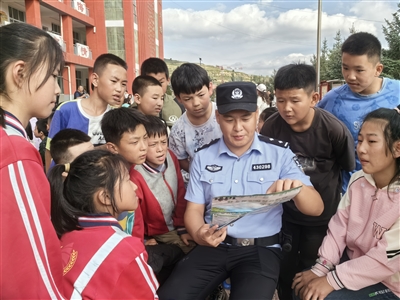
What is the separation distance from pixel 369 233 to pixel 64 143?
1.89 metres

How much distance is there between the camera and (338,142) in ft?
6.82

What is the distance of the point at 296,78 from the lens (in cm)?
207

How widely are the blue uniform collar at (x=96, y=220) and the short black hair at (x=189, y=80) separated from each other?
1.39m

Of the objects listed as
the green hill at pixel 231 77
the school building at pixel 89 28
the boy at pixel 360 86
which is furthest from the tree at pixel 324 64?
the boy at pixel 360 86

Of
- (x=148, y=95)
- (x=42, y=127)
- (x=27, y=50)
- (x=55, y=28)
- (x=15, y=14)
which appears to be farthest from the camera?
(x=55, y=28)

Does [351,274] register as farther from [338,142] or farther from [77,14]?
[77,14]

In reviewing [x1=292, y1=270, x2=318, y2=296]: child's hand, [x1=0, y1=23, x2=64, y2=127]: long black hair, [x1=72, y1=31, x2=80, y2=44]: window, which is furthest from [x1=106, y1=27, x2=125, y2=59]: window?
[x1=292, y1=270, x2=318, y2=296]: child's hand

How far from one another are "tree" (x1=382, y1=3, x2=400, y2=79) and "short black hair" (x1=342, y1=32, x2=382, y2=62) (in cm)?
1093

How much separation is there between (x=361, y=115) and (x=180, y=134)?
1478 millimetres

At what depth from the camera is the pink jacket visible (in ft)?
4.90

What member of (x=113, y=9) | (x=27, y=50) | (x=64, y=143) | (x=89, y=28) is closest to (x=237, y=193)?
(x=64, y=143)

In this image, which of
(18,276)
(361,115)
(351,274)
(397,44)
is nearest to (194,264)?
(351,274)

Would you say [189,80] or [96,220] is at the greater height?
[189,80]

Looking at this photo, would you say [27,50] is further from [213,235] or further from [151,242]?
[151,242]
